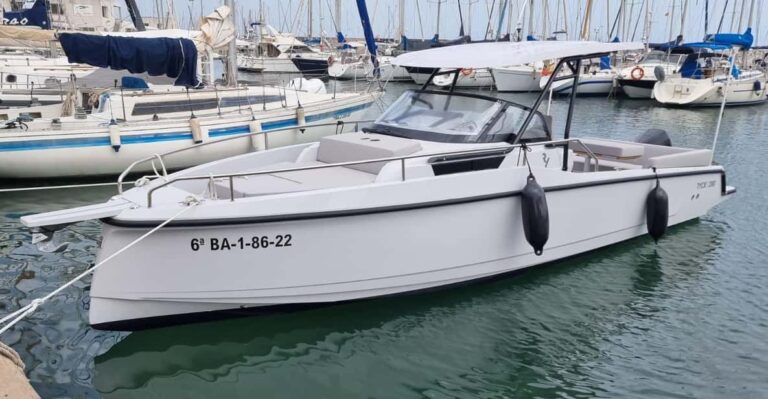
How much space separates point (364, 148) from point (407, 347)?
7.16ft

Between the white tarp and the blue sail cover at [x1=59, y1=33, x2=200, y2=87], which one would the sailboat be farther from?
the blue sail cover at [x1=59, y1=33, x2=200, y2=87]

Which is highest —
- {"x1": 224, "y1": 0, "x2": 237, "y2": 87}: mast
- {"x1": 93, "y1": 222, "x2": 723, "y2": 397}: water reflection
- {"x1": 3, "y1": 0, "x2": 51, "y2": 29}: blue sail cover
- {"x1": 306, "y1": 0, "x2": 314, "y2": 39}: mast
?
{"x1": 306, "y1": 0, "x2": 314, "y2": 39}: mast

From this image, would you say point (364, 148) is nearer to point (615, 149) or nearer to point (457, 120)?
point (457, 120)

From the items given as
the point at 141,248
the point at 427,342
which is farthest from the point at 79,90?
the point at 427,342

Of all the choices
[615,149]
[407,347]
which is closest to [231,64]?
[615,149]

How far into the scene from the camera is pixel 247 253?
5.50m

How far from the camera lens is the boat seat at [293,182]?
19.6 feet

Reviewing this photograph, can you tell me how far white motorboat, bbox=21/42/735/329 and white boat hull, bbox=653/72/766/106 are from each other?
22345 mm

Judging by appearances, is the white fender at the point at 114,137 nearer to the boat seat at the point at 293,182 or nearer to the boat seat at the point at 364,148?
the boat seat at the point at 364,148

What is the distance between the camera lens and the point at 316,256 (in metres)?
5.73

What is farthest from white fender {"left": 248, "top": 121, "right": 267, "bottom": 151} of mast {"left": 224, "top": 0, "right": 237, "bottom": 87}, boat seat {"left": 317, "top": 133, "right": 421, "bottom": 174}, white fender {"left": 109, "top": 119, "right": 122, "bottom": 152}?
boat seat {"left": 317, "top": 133, "right": 421, "bottom": 174}

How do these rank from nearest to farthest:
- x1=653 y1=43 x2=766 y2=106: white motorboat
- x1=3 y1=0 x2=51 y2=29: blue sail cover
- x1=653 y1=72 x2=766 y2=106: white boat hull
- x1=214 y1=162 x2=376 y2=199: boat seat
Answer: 1. x1=214 y1=162 x2=376 y2=199: boat seat
2. x1=653 y1=72 x2=766 y2=106: white boat hull
3. x1=653 y1=43 x2=766 y2=106: white motorboat
4. x1=3 y1=0 x2=51 y2=29: blue sail cover

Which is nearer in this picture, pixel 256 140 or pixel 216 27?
pixel 256 140

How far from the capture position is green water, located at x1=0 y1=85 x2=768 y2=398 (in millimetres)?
5312
